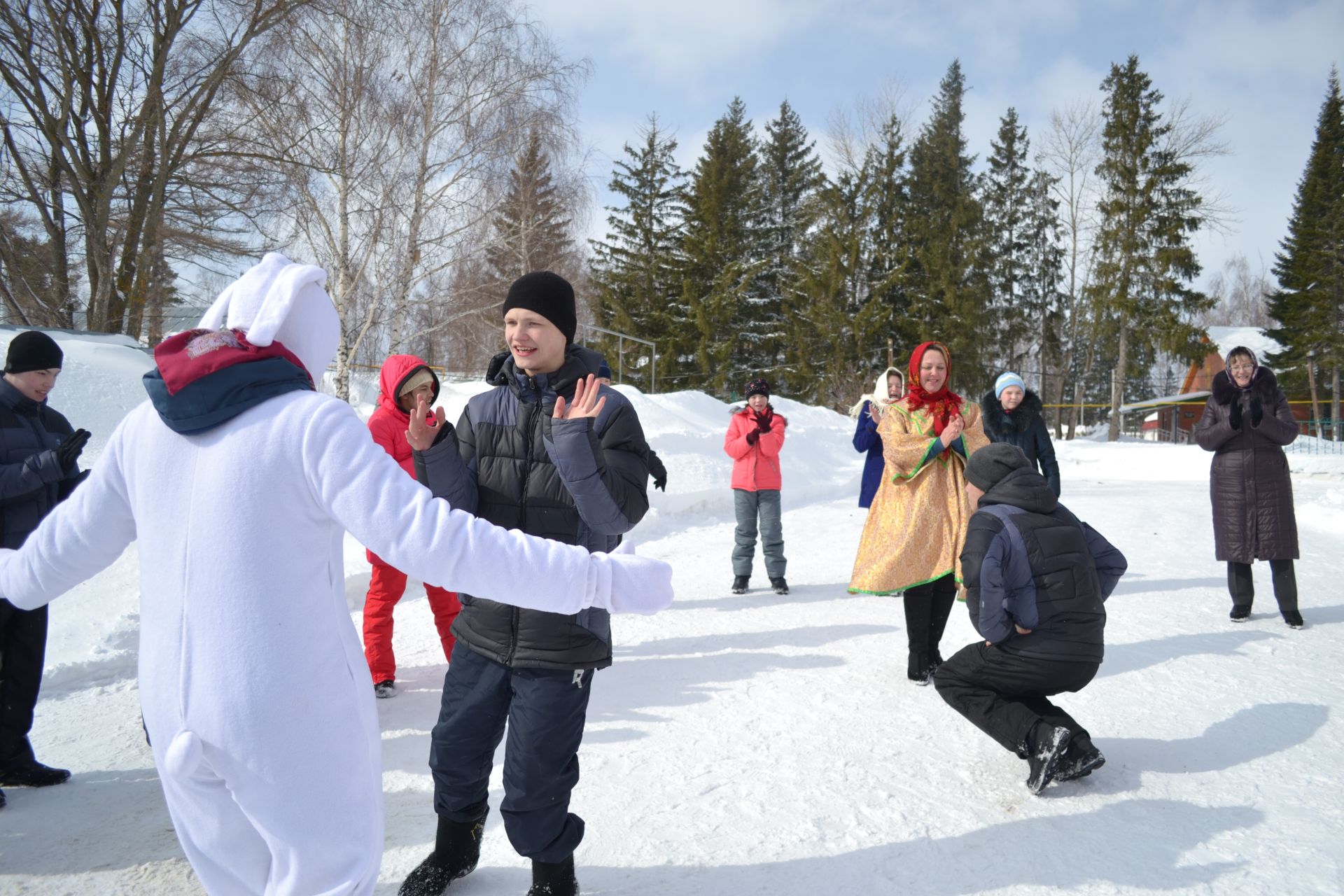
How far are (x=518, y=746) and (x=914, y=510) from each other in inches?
116

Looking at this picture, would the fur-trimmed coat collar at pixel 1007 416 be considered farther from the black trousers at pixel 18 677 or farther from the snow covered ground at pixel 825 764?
the black trousers at pixel 18 677

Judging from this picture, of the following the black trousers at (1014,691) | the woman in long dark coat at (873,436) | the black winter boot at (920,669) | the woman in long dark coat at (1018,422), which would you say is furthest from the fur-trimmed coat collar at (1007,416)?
the black trousers at (1014,691)

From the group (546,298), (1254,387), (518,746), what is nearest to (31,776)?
(518,746)

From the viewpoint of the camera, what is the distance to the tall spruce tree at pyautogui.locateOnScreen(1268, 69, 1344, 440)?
115ft

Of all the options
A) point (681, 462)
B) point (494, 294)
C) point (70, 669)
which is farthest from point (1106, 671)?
point (494, 294)

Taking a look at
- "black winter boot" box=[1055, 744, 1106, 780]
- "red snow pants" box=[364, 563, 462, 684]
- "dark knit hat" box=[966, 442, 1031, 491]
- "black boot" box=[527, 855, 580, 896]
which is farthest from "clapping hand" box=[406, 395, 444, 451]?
"black winter boot" box=[1055, 744, 1106, 780]

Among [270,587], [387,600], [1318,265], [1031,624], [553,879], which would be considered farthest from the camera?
[1318,265]

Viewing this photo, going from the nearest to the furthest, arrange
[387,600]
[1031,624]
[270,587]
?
[270,587], [1031,624], [387,600]

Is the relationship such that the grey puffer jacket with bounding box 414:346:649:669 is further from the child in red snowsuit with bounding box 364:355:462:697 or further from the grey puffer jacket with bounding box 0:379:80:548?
the grey puffer jacket with bounding box 0:379:80:548

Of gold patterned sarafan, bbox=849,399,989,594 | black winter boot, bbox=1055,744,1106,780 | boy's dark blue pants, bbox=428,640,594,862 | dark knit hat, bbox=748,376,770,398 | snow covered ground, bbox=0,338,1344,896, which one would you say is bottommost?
snow covered ground, bbox=0,338,1344,896

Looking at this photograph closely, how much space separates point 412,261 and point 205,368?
51.2 ft

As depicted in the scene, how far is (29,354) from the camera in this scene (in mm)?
3455

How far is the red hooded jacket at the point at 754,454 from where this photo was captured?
7031mm

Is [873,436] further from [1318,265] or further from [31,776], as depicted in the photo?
[1318,265]
